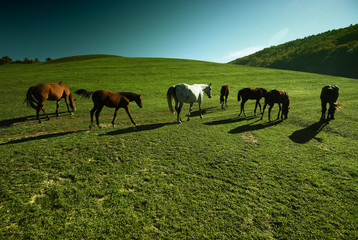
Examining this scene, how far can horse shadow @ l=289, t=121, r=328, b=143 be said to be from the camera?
8.09m

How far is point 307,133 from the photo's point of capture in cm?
885

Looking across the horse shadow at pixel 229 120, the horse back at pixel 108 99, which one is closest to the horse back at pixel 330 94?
the horse shadow at pixel 229 120

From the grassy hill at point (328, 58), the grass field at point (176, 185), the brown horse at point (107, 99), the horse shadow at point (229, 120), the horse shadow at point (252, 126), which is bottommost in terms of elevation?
the grass field at point (176, 185)

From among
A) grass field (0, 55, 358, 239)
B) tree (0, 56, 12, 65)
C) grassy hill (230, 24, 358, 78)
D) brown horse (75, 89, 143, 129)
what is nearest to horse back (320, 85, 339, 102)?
grass field (0, 55, 358, 239)

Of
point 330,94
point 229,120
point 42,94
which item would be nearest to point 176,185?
point 229,120

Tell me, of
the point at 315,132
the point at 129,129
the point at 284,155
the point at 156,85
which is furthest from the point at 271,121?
the point at 156,85

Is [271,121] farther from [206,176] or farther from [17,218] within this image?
[17,218]

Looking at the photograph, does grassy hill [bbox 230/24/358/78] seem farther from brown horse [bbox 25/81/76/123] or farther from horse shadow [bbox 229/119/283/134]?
brown horse [bbox 25/81/76/123]

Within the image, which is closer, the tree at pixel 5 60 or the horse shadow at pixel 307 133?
the horse shadow at pixel 307 133

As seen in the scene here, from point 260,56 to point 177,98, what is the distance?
10364cm

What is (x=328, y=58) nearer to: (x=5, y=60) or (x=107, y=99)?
(x=107, y=99)

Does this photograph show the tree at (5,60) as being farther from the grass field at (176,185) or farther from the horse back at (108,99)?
the horse back at (108,99)

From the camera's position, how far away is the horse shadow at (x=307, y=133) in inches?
319

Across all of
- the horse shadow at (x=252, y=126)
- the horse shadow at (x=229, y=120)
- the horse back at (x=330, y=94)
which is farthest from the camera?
the horse back at (x=330, y=94)
